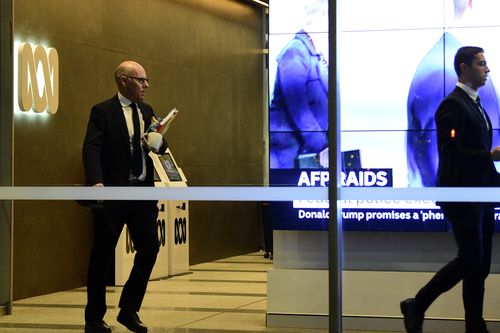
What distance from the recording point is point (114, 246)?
6578mm

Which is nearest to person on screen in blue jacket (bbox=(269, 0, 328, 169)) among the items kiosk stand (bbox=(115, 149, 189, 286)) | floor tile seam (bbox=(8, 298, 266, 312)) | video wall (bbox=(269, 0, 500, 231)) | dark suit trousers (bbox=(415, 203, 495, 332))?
video wall (bbox=(269, 0, 500, 231))

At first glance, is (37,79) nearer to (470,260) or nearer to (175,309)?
(175,309)

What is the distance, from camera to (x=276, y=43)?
6570 mm

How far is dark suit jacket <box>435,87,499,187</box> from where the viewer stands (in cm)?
589

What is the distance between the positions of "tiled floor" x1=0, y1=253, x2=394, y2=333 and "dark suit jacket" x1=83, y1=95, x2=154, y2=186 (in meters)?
0.65

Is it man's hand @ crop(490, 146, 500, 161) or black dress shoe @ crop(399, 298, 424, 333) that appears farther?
black dress shoe @ crop(399, 298, 424, 333)

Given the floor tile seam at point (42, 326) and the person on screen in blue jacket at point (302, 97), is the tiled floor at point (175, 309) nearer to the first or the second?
the floor tile seam at point (42, 326)

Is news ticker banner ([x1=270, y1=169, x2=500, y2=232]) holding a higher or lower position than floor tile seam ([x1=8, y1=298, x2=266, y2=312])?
higher

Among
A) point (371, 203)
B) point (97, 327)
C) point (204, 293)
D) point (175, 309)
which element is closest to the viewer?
point (371, 203)

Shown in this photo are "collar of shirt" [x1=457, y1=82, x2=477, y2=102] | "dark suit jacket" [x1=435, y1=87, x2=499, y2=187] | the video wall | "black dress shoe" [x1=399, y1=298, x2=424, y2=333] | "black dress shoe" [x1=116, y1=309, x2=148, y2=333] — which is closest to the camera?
"dark suit jacket" [x1=435, y1=87, x2=499, y2=187]

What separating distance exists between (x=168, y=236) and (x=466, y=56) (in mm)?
Answer: 3060

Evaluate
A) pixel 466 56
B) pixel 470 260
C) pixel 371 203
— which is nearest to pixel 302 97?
pixel 371 203

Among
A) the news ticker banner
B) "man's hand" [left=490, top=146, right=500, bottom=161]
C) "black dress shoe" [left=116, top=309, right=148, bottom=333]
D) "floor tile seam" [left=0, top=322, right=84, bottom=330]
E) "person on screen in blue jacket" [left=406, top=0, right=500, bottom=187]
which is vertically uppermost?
"person on screen in blue jacket" [left=406, top=0, right=500, bottom=187]

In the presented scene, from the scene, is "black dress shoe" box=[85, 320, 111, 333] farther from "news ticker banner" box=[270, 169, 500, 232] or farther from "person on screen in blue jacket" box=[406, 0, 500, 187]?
"person on screen in blue jacket" box=[406, 0, 500, 187]
